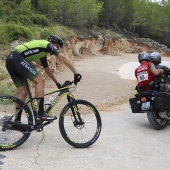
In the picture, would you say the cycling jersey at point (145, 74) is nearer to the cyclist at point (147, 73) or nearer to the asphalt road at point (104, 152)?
the cyclist at point (147, 73)

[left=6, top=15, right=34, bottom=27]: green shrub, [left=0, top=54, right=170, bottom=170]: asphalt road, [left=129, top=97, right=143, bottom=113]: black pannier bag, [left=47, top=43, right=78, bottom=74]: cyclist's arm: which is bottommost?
[left=0, top=54, right=170, bottom=170]: asphalt road

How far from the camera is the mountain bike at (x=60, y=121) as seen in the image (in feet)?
14.9

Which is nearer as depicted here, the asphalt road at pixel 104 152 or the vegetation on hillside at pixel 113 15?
the asphalt road at pixel 104 152

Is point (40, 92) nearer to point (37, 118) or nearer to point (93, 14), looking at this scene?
point (37, 118)

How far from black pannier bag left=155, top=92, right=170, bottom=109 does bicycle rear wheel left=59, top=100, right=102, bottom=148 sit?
169cm

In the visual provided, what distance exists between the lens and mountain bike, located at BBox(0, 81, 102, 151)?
454 centimetres

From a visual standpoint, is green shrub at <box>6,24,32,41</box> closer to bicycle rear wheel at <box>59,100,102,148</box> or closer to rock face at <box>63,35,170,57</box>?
rock face at <box>63,35,170,57</box>

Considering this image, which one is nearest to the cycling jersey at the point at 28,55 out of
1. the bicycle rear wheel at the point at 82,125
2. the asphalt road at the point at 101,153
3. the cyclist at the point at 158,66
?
the bicycle rear wheel at the point at 82,125

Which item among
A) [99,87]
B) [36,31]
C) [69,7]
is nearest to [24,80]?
[99,87]

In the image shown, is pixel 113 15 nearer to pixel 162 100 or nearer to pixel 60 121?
pixel 162 100

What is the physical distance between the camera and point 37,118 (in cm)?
463

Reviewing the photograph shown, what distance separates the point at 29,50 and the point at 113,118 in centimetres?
348

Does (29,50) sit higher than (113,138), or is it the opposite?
(29,50)

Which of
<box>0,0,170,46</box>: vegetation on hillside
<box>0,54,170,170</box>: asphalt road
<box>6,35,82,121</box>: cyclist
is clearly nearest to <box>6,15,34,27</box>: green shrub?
<box>0,0,170,46</box>: vegetation on hillside
